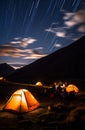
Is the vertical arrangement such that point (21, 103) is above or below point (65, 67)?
below

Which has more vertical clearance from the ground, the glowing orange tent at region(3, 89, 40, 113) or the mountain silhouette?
the mountain silhouette

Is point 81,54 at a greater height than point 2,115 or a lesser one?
greater

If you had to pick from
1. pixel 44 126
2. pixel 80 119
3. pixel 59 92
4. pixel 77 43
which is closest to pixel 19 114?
pixel 44 126

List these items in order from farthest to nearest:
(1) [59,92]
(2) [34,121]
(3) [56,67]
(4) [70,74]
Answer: (3) [56,67] < (4) [70,74] < (1) [59,92] < (2) [34,121]

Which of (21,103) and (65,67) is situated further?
(65,67)

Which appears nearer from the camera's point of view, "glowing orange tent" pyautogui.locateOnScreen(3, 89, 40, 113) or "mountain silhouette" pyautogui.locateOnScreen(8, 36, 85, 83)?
"glowing orange tent" pyautogui.locateOnScreen(3, 89, 40, 113)

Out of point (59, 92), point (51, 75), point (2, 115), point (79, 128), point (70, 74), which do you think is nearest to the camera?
point (79, 128)

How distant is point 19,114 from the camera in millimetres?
14039

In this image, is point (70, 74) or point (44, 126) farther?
point (70, 74)

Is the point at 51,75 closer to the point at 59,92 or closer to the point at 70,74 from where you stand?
the point at 70,74

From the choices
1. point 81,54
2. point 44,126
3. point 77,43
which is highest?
point 77,43

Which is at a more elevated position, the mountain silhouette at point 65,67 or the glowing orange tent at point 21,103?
the mountain silhouette at point 65,67

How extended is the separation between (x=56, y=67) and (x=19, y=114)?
111m

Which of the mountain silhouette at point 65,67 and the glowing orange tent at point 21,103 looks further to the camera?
the mountain silhouette at point 65,67
